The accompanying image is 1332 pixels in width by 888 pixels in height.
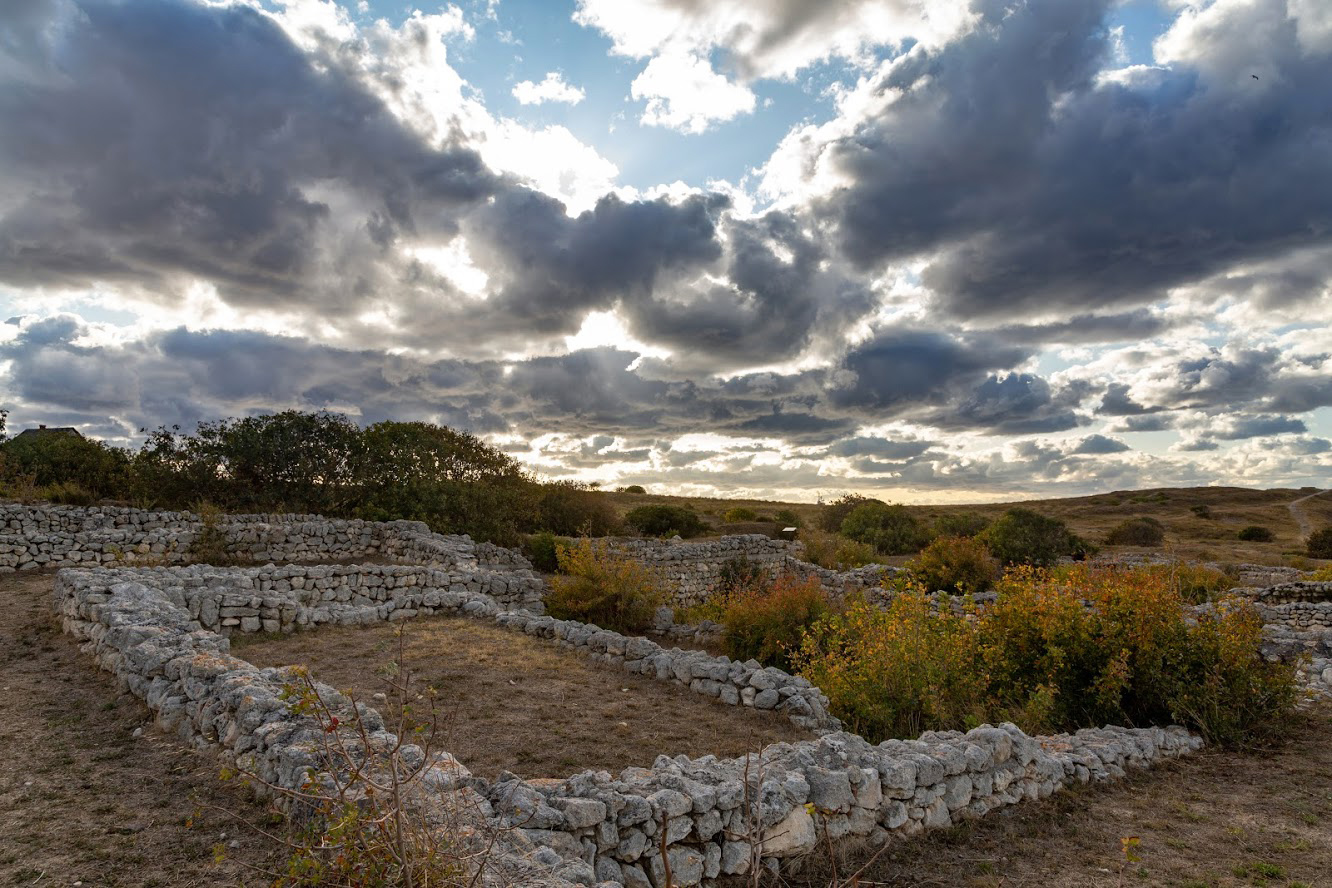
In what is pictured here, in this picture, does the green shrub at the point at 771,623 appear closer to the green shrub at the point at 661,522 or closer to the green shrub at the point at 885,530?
the green shrub at the point at 885,530

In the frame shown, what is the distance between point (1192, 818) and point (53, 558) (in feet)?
78.0

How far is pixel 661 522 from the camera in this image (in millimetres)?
37469

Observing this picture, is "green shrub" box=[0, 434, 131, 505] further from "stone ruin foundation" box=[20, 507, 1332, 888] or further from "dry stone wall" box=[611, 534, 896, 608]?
"dry stone wall" box=[611, 534, 896, 608]

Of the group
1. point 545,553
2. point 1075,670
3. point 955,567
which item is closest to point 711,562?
point 545,553

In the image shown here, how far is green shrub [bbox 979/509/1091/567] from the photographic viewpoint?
1057 inches

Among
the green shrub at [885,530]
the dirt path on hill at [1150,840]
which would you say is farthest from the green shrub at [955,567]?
the dirt path on hill at [1150,840]

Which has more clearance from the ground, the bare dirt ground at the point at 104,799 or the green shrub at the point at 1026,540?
the green shrub at the point at 1026,540

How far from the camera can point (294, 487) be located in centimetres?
2814

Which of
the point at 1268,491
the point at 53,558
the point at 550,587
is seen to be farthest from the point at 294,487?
the point at 1268,491

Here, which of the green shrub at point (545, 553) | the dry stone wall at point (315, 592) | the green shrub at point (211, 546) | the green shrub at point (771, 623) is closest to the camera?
the dry stone wall at point (315, 592)

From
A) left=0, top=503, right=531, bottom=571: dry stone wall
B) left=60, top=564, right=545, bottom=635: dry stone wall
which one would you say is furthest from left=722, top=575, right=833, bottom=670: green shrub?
left=0, top=503, right=531, bottom=571: dry stone wall

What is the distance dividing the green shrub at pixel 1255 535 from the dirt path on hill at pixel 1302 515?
2.54 m

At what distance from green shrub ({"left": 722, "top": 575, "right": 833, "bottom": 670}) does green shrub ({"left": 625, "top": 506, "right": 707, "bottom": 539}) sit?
22036 mm

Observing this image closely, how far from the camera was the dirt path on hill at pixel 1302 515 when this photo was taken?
4825 centimetres
